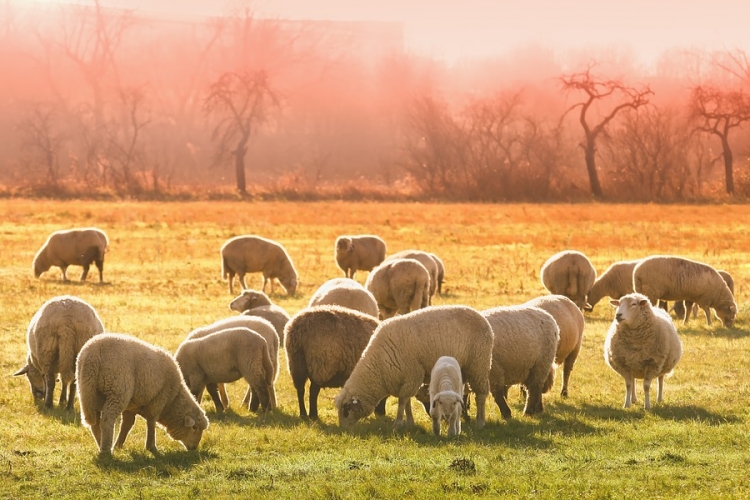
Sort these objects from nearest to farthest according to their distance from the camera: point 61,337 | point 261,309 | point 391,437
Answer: point 391,437 → point 61,337 → point 261,309

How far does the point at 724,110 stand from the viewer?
7106 centimetres

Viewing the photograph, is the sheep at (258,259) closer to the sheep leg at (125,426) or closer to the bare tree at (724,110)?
the sheep leg at (125,426)

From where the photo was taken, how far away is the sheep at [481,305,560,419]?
12414mm

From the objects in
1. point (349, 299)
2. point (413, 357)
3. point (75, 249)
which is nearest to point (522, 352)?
point (413, 357)

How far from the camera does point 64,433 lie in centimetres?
1166

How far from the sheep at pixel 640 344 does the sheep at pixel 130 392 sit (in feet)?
17.8

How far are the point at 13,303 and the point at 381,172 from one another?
61.4 m

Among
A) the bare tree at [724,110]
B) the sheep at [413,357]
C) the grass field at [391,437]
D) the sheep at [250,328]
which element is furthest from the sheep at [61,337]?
the bare tree at [724,110]

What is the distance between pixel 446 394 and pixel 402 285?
8.56 meters

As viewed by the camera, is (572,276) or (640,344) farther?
(572,276)

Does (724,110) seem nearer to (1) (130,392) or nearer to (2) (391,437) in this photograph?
(2) (391,437)

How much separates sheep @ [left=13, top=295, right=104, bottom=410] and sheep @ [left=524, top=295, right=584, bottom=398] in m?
5.64

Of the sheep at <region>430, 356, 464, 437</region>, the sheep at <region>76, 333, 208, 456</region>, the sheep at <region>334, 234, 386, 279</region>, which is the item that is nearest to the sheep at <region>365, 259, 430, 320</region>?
the sheep at <region>334, 234, 386, 279</region>

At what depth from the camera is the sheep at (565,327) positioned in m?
14.1
